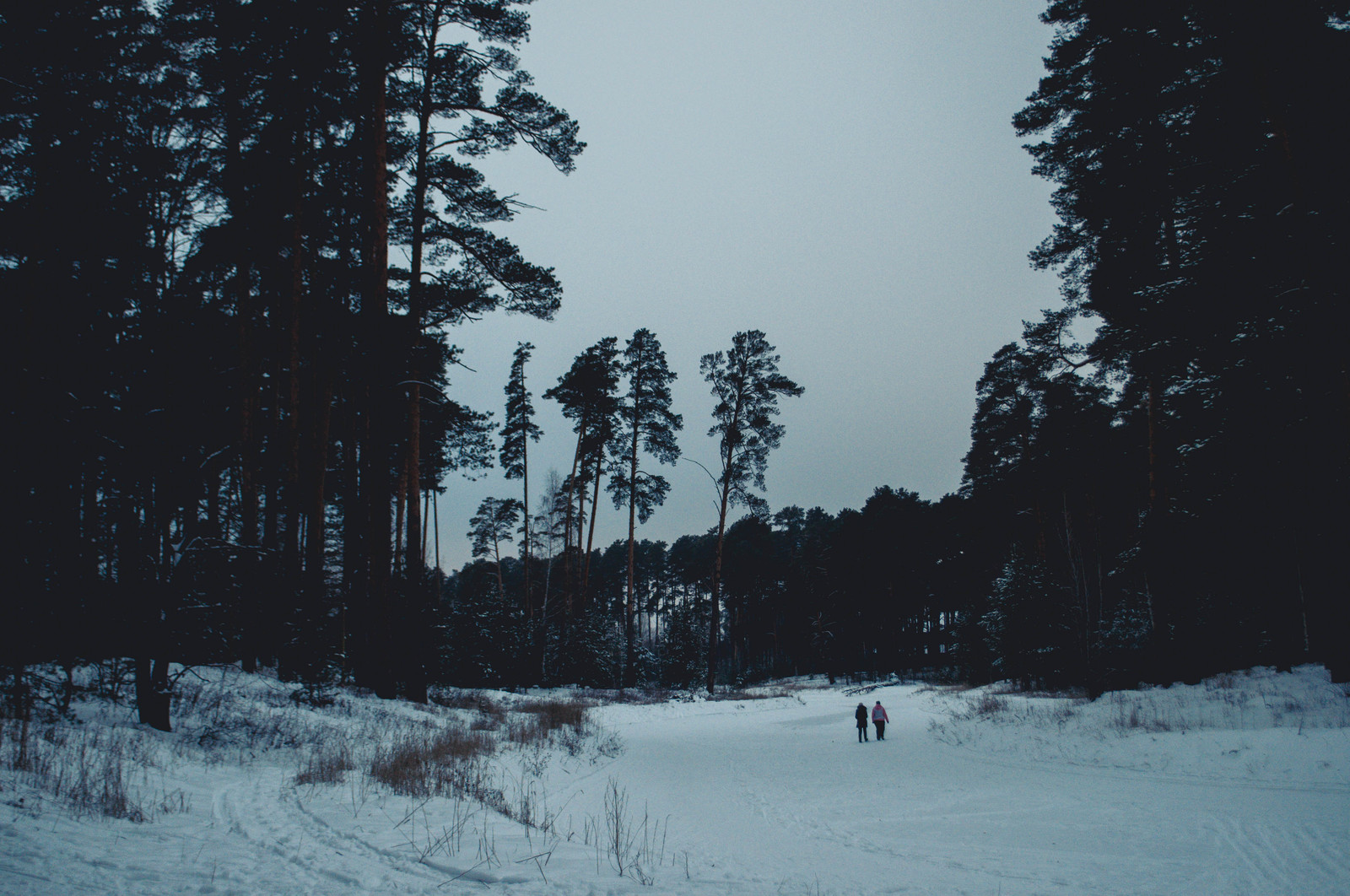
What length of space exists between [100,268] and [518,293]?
7765mm

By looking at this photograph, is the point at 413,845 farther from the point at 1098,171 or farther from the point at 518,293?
the point at 1098,171

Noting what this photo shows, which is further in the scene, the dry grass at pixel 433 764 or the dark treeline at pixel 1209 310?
the dark treeline at pixel 1209 310

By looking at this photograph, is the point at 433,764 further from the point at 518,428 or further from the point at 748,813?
the point at 518,428

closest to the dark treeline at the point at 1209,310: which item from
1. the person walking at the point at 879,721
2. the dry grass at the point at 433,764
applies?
the person walking at the point at 879,721

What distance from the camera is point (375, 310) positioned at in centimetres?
1287

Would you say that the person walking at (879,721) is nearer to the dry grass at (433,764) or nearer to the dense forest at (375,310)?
the dense forest at (375,310)

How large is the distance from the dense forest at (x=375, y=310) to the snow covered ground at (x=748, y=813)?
1915mm

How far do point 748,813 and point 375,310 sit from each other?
1185cm

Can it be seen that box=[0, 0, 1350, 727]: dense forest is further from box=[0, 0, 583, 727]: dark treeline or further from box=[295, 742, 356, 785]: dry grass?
box=[295, 742, 356, 785]: dry grass

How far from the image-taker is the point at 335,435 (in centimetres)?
2391

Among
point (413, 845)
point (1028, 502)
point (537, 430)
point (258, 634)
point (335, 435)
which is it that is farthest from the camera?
point (1028, 502)

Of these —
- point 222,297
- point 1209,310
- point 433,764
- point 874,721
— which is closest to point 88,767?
point 433,764

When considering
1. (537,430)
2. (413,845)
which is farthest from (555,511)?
(413,845)

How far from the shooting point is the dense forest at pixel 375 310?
297 inches
